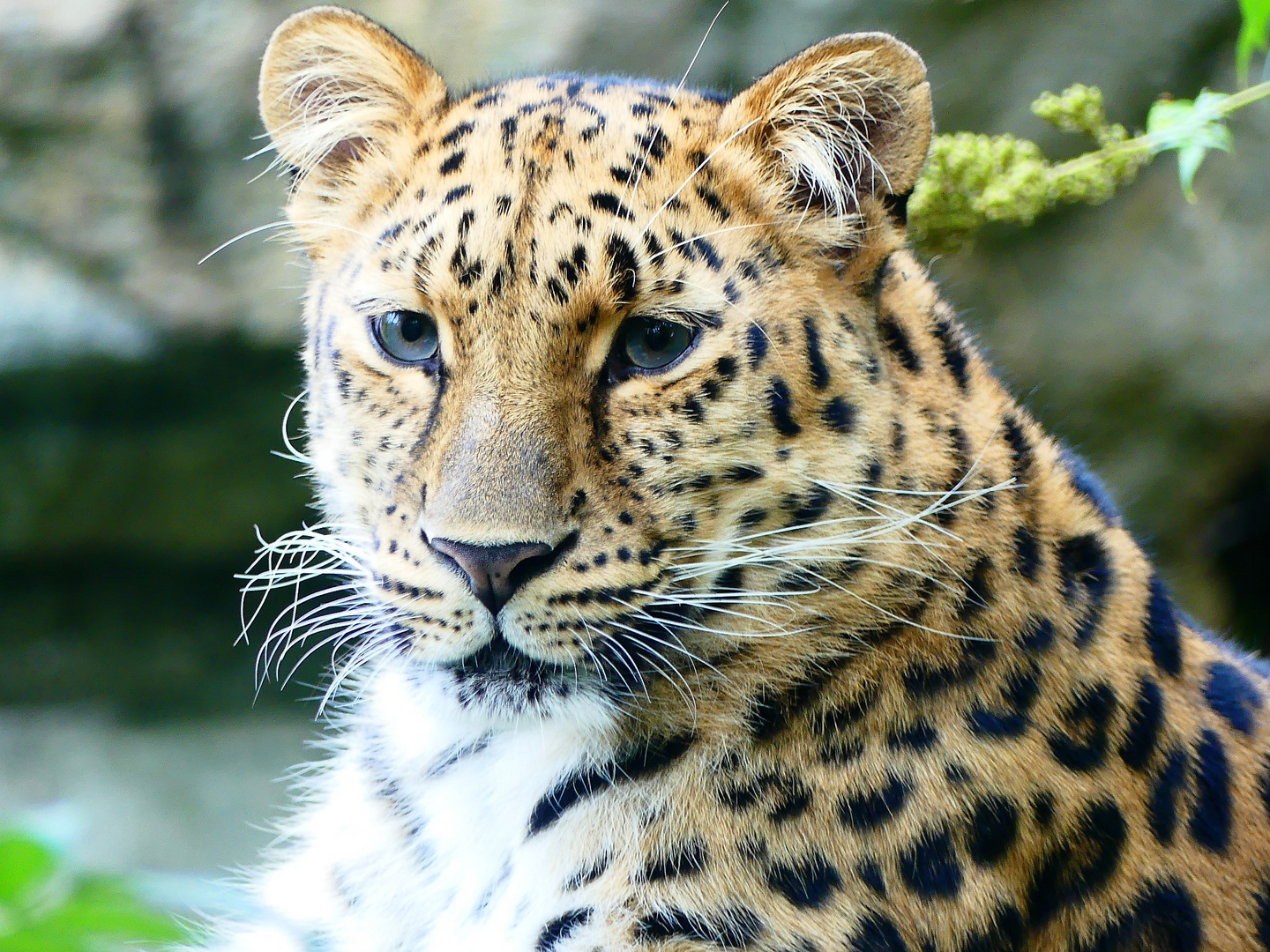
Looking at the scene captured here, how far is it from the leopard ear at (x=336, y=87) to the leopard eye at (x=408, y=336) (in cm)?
68

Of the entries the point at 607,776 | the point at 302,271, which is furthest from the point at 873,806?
the point at 302,271

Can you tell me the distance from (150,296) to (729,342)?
19.1 feet

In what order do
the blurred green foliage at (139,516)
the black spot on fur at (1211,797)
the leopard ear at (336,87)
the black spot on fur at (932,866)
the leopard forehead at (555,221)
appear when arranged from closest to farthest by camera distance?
the black spot on fur at (932,866) → the leopard forehead at (555,221) → the black spot on fur at (1211,797) → the leopard ear at (336,87) → the blurred green foliage at (139,516)

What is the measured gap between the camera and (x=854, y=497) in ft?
10.5

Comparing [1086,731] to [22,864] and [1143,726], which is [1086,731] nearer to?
[1143,726]

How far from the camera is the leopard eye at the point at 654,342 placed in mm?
3240

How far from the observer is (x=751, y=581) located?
129 inches

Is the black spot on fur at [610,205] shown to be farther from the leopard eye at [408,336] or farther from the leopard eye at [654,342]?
the leopard eye at [408,336]

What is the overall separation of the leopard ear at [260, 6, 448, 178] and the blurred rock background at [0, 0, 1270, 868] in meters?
3.70

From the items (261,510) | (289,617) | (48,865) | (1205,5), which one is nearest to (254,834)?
(289,617)

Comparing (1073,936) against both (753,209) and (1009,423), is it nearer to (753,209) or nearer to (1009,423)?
(1009,423)

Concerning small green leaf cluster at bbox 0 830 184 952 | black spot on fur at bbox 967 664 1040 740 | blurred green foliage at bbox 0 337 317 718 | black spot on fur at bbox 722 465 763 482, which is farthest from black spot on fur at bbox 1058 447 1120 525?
blurred green foliage at bbox 0 337 317 718

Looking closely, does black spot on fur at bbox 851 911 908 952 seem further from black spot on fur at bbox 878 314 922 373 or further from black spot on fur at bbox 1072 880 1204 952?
black spot on fur at bbox 878 314 922 373

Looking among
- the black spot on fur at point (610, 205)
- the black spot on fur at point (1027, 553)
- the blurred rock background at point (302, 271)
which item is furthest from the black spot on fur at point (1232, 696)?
the blurred rock background at point (302, 271)
